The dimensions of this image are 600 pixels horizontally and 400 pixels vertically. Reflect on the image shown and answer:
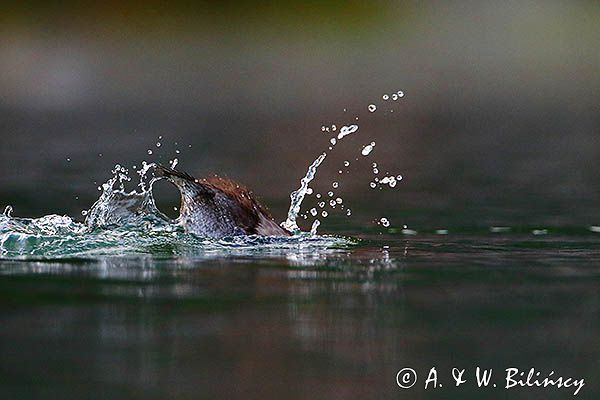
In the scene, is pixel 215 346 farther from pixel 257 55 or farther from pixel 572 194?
pixel 257 55

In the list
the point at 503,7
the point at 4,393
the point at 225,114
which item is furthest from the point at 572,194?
the point at 503,7

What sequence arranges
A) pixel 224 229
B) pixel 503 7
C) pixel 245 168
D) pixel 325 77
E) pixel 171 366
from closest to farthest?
pixel 171 366
pixel 224 229
pixel 245 168
pixel 325 77
pixel 503 7

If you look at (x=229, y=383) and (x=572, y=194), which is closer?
(x=229, y=383)

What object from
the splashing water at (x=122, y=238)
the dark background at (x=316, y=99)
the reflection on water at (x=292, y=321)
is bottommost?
the reflection on water at (x=292, y=321)

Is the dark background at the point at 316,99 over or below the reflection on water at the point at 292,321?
over

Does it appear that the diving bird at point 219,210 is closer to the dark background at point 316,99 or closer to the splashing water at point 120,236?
the splashing water at point 120,236

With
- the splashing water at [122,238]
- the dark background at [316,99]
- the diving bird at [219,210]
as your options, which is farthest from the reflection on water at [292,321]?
the dark background at [316,99]
